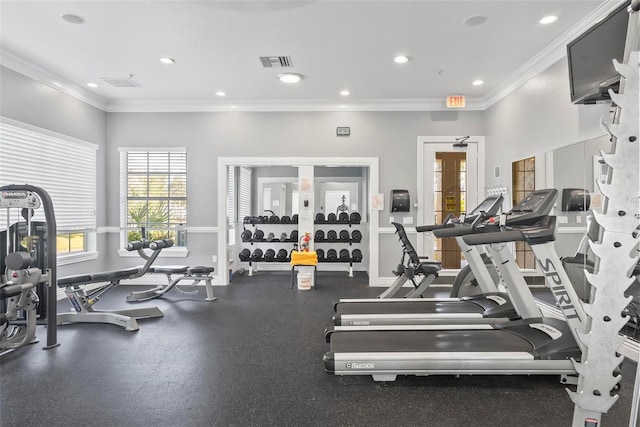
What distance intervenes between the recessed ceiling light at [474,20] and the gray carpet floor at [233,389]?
10.5 feet

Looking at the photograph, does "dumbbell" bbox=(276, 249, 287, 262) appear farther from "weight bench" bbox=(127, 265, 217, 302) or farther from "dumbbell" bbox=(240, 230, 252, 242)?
"weight bench" bbox=(127, 265, 217, 302)

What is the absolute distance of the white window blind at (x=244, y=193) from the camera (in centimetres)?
687

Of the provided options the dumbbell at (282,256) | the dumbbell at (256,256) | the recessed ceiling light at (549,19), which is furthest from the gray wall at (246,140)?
the recessed ceiling light at (549,19)

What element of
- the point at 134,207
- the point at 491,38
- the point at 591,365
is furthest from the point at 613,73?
the point at 134,207

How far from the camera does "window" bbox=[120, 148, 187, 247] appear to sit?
5.88m

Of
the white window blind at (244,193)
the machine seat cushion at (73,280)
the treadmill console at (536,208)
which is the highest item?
the white window blind at (244,193)

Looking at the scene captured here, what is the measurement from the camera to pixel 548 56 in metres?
3.90

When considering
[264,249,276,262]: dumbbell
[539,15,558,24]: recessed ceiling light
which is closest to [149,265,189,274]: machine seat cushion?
[264,249,276,262]: dumbbell

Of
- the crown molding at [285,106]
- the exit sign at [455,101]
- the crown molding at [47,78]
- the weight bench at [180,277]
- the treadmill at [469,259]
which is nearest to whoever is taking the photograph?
the treadmill at [469,259]

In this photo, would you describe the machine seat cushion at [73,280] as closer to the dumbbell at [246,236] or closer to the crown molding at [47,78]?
the crown molding at [47,78]

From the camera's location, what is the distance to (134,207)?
5926 millimetres

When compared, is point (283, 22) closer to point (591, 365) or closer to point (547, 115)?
point (547, 115)

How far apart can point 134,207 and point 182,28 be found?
3573mm

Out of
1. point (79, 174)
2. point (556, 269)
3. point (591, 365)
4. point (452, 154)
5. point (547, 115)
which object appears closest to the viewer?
point (591, 365)
